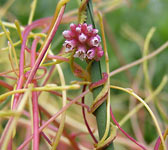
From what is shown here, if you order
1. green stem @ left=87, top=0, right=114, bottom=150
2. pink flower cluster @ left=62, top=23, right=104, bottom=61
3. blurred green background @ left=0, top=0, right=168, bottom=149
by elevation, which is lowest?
green stem @ left=87, top=0, right=114, bottom=150

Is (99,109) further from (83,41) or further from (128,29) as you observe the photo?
(128,29)

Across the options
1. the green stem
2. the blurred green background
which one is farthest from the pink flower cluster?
the blurred green background

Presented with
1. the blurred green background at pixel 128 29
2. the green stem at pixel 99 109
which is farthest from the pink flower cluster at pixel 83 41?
the blurred green background at pixel 128 29

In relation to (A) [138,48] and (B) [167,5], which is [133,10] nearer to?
(B) [167,5]

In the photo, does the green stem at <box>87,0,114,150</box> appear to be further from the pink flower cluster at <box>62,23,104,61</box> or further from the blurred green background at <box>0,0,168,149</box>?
the blurred green background at <box>0,0,168,149</box>

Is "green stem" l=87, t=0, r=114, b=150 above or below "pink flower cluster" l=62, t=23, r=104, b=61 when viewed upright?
below

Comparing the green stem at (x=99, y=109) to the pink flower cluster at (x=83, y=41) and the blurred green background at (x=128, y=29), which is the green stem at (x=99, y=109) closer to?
the pink flower cluster at (x=83, y=41)

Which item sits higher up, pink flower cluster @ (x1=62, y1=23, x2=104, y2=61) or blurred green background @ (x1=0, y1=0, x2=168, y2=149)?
blurred green background @ (x1=0, y1=0, x2=168, y2=149)

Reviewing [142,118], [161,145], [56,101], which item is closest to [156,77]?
[142,118]

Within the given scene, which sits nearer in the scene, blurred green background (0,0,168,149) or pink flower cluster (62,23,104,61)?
pink flower cluster (62,23,104,61)

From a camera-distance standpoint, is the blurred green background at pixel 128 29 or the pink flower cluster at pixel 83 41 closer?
the pink flower cluster at pixel 83 41
